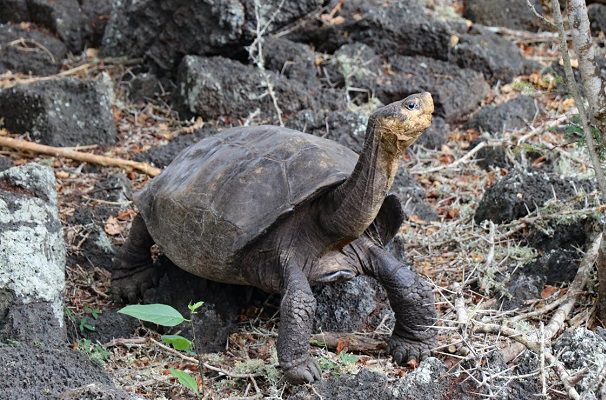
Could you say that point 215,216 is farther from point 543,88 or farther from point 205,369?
point 543,88

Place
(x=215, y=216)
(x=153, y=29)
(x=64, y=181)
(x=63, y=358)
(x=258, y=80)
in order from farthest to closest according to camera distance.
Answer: (x=153, y=29) < (x=258, y=80) < (x=64, y=181) < (x=215, y=216) < (x=63, y=358)

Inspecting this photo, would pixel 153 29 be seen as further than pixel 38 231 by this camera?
Yes

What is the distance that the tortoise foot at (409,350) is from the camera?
3.98m

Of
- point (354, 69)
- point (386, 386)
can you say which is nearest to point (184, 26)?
point (354, 69)

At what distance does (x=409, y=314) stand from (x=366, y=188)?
23.8 inches

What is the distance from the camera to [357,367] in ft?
12.9

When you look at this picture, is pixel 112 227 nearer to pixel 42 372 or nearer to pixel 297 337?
pixel 297 337

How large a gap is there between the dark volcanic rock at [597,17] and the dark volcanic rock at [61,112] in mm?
4367

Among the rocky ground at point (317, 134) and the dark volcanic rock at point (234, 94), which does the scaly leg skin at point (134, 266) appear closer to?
the rocky ground at point (317, 134)

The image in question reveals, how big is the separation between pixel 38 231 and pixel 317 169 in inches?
49.1

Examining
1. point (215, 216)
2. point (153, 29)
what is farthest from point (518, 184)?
point (153, 29)

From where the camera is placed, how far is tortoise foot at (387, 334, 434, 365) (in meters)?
3.98

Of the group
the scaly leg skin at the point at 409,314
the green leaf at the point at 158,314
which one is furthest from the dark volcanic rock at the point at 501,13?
the green leaf at the point at 158,314

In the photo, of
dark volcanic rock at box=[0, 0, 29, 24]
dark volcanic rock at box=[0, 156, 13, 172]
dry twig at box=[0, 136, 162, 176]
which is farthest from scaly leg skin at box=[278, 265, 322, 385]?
dark volcanic rock at box=[0, 0, 29, 24]
